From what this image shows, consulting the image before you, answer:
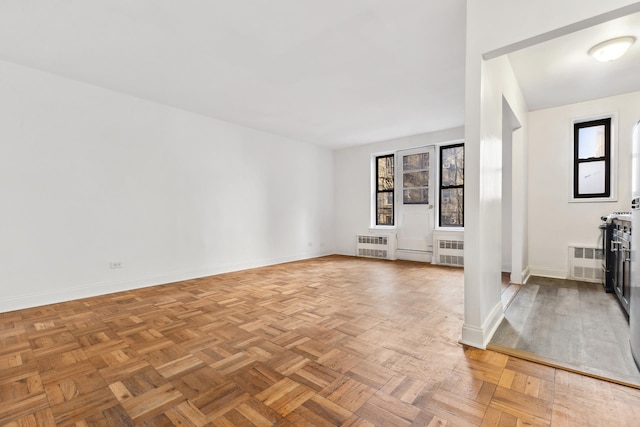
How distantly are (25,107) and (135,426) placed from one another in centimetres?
358

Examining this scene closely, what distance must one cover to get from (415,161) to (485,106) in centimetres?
389

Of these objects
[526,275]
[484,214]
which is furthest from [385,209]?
[484,214]

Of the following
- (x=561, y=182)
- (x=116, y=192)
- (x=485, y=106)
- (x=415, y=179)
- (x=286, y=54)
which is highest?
(x=286, y=54)

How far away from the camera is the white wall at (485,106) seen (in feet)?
5.92

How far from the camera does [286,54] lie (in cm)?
284

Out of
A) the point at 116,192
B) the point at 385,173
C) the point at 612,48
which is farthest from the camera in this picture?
the point at 385,173

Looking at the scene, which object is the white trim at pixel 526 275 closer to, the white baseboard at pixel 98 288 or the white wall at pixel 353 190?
the white wall at pixel 353 190

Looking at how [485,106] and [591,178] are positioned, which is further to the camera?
[591,178]

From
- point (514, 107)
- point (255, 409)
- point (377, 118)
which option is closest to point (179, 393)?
point (255, 409)

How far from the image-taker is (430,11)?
2.24m

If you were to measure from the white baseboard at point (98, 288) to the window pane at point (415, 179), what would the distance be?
3.68 metres

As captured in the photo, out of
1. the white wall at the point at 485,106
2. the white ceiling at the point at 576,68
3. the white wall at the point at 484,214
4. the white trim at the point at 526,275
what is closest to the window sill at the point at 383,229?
the white trim at the point at 526,275

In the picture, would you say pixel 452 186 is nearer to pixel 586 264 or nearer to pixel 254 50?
pixel 586 264

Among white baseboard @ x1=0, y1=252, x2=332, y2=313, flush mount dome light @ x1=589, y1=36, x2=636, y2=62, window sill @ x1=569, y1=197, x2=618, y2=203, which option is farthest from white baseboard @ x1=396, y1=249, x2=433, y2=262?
flush mount dome light @ x1=589, y1=36, x2=636, y2=62
